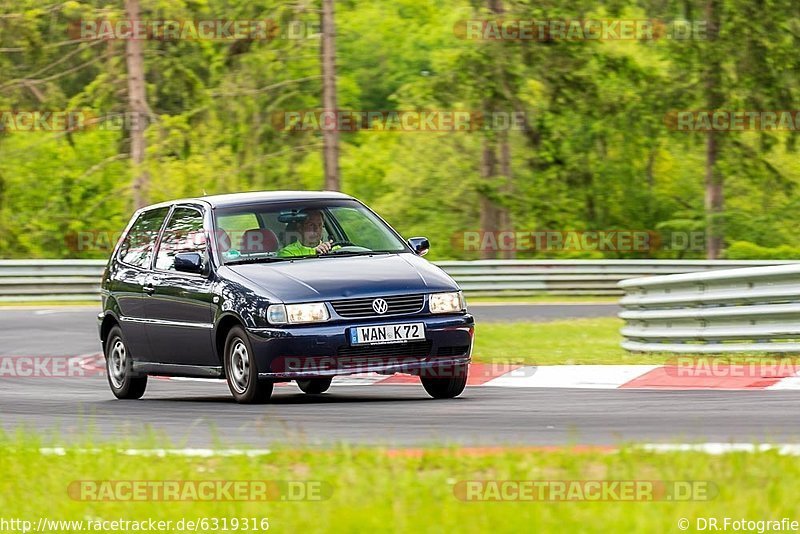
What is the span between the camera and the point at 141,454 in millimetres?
7293

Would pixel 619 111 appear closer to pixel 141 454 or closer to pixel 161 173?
pixel 161 173

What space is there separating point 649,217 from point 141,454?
40.6 metres

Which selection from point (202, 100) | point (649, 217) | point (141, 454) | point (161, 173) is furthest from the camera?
point (649, 217)

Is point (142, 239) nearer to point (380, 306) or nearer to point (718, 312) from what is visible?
point (380, 306)

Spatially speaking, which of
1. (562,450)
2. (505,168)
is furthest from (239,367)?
(505,168)

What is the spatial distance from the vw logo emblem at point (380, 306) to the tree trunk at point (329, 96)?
10.2m

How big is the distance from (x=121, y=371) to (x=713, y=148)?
1122 inches

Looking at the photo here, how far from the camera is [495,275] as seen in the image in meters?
30.1

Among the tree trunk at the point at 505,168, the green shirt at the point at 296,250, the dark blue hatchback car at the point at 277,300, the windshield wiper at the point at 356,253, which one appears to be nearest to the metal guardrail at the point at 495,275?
the tree trunk at the point at 505,168

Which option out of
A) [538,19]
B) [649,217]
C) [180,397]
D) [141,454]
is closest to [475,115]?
[538,19]

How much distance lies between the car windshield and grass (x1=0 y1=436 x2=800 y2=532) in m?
3.84

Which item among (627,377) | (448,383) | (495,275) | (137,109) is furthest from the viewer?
(137,109)

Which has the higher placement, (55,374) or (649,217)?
(55,374)

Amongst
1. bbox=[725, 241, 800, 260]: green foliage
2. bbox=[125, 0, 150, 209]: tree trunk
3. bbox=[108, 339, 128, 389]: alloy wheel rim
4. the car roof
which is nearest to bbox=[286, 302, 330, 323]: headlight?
the car roof
